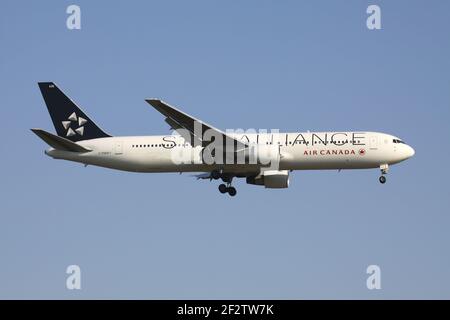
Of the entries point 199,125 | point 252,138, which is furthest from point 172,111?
point 252,138

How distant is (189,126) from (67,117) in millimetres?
11603

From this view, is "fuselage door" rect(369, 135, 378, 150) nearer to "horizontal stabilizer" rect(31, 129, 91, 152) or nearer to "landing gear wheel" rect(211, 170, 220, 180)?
"landing gear wheel" rect(211, 170, 220, 180)

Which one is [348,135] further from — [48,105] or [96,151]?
[48,105]

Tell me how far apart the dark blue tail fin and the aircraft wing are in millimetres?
7665

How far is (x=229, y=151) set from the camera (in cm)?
6419

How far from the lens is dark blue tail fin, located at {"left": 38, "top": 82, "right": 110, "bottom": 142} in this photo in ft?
→ 226

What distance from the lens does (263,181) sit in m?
67.1

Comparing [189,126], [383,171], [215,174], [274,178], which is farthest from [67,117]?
[383,171]

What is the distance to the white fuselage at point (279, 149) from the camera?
6369cm

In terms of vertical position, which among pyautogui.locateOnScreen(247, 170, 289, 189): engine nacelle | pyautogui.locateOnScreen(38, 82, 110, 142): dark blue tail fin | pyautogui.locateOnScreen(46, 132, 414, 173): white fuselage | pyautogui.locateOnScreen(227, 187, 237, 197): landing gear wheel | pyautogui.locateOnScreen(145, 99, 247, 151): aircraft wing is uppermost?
pyautogui.locateOnScreen(38, 82, 110, 142): dark blue tail fin

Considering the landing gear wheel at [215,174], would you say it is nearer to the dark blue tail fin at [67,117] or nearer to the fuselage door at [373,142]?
the dark blue tail fin at [67,117]

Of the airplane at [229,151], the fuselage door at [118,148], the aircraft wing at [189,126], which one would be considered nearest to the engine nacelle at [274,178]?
the airplane at [229,151]

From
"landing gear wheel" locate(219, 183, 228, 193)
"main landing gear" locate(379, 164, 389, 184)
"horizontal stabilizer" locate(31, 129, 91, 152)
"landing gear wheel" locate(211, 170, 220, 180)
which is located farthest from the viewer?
"landing gear wheel" locate(219, 183, 228, 193)

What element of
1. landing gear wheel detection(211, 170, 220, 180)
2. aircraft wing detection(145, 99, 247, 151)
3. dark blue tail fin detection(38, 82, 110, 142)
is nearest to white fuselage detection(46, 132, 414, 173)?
landing gear wheel detection(211, 170, 220, 180)
